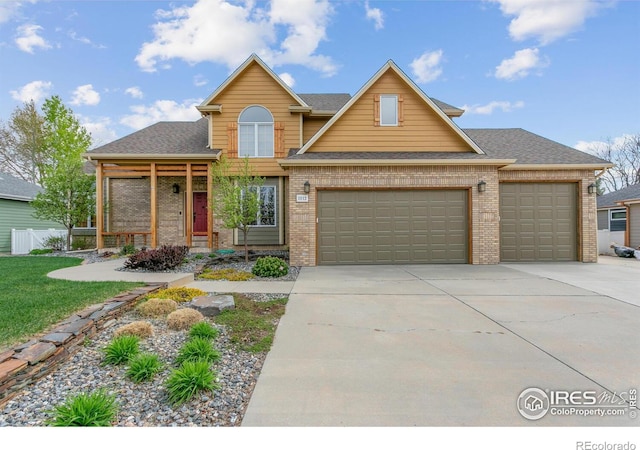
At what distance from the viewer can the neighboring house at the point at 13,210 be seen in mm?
15344

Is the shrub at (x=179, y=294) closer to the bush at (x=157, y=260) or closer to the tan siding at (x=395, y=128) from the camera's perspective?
the bush at (x=157, y=260)

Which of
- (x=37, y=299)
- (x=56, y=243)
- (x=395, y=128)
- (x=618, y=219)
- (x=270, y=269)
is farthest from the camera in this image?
(x=618, y=219)

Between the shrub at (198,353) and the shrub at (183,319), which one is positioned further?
the shrub at (183,319)

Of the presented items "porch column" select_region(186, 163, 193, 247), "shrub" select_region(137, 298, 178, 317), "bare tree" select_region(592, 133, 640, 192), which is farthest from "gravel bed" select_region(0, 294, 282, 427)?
"bare tree" select_region(592, 133, 640, 192)

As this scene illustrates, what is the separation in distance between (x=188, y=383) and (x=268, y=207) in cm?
1075

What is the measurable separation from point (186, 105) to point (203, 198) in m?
5.59

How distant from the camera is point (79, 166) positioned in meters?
13.4

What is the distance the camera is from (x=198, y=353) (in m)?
3.29

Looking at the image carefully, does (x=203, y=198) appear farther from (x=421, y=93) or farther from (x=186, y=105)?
(x=421, y=93)

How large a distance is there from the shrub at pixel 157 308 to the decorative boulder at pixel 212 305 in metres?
0.33

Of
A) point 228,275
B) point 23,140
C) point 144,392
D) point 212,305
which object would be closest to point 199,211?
point 228,275

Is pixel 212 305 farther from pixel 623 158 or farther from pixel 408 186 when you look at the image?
pixel 623 158

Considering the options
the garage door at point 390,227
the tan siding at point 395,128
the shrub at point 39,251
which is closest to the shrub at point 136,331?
the garage door at point 390,227
